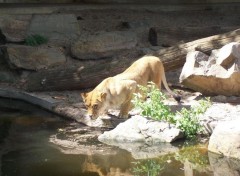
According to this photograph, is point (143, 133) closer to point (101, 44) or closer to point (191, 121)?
point (191, 121)

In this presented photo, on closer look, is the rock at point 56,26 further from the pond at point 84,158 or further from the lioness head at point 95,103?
the pond at point 84,158

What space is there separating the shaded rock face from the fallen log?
0.70 m

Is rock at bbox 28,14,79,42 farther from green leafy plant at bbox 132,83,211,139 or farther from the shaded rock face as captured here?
green leafy plant at bbox 132,83,211,139

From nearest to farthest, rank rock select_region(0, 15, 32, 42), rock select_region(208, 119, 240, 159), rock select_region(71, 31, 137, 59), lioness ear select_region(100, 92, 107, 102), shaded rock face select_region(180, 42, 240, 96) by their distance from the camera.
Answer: rock select_region(208, 119, 240, 159) → lioness ear select_region(100, 92, 107, 102) → shaded rock face select_region(180, 42, 240, 96) → rock select_region(71, 31, 137, 59) → rock select_region(0, 15, 32, 42)

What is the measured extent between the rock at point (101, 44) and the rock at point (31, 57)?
0.43m

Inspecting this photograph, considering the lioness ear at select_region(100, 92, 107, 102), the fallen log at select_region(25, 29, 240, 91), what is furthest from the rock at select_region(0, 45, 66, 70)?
the lioness ear at select_region(100, 92, 107, 102)

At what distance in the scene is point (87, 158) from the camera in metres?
7.32

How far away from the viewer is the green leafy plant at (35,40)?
42.8ft

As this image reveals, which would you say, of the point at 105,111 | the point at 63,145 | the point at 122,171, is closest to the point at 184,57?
the point at 105,111

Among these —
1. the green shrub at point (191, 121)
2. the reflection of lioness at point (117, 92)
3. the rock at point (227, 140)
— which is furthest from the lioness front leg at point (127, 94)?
the rock at point (227, 140)

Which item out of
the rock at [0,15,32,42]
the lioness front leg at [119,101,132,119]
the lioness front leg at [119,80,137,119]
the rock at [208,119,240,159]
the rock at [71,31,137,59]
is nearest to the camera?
the rock at [208,119,240,159]

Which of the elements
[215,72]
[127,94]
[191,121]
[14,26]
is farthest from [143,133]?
[14,26]

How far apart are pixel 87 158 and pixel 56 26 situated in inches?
280

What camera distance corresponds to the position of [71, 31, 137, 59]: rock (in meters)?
12.7
